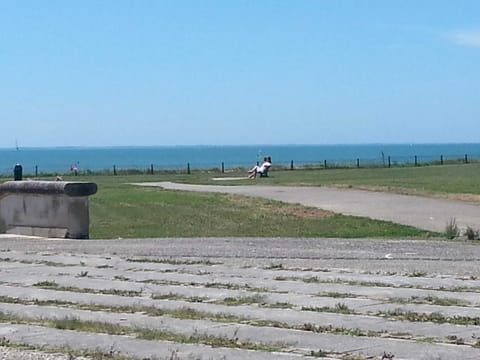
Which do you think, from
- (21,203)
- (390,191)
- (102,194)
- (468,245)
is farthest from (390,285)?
(102,194)

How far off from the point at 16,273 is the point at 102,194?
2441 centimetres

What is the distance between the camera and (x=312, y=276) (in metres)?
12.9

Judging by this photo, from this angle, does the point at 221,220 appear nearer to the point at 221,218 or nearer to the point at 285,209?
the point at 221,218

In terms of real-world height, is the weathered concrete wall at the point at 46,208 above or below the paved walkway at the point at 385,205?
above

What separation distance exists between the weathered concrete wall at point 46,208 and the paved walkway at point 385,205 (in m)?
7.77

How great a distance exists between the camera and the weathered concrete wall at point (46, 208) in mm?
20531

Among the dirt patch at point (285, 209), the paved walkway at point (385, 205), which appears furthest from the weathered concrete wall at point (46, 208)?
the dirt patch at point (285, 209)

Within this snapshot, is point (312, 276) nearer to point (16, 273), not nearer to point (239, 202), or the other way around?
point (16, 273)

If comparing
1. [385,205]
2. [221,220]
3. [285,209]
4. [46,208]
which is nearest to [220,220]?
[221,220]

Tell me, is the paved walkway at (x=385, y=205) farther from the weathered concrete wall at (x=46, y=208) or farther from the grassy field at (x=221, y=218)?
the weathered concrete wall at (x=46, y=208)

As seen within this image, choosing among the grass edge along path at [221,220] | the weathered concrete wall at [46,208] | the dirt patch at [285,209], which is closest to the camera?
the weathered concrete wall at [46,208]

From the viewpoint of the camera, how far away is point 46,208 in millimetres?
20969

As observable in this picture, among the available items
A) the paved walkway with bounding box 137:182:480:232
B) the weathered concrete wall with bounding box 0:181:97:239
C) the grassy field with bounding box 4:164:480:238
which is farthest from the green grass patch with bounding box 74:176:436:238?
the weathered concrete wall with bounding box 0:181:97:239

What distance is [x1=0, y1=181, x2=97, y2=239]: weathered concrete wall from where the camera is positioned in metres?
20.5
